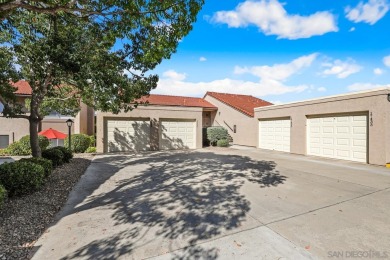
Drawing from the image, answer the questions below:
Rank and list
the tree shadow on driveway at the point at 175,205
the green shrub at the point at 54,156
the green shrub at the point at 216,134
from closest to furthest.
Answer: the tree shadow on driveway at the point at 175,205 → the green shrub at the point at 54,156 → the green shrub at the point at 216,134

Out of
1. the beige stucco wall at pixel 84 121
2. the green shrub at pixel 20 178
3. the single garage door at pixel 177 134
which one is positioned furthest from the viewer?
the beige stucco wall at pixel 84 121

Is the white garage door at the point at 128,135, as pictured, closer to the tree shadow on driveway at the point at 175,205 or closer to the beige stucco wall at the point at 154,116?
the beige stucco wall at the point at 154,116

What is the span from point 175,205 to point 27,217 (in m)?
2.86

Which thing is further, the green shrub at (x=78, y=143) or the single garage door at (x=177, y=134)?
the single garage door at (x=177, y=134)

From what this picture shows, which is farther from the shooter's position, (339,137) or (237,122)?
(237,122)

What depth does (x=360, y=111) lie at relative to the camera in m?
10.0

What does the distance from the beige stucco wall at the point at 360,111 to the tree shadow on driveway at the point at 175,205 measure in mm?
5235

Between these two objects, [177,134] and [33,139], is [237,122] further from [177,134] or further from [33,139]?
[33,139]

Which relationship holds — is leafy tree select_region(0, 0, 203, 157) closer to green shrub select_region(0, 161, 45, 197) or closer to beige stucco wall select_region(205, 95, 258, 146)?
green shrub select_region(0, 161, 45, 197)

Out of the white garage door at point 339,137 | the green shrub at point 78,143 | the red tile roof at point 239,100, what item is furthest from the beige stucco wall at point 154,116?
the white garage door at point 339,137

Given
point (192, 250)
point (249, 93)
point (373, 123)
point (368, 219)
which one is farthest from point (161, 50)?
point (249, 93)

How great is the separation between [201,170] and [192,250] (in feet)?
17.3

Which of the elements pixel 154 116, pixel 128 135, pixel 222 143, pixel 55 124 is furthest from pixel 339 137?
pixel 55 124

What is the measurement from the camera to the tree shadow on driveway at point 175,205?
3275mm
